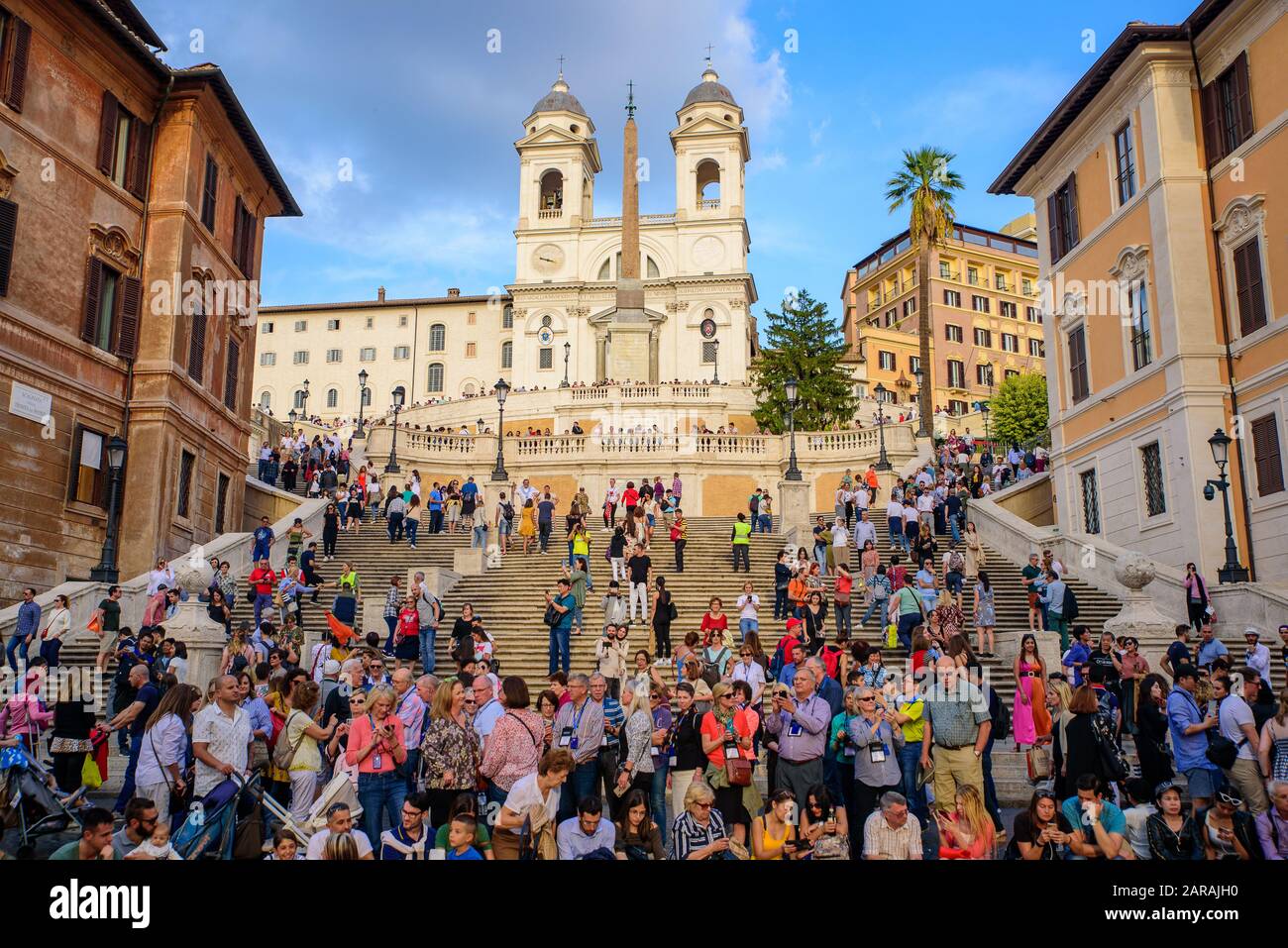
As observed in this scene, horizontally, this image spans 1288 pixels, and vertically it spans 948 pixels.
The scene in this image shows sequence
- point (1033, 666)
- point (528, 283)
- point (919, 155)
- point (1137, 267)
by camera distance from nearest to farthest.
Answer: point (1033, 666)
point (1137, 267)
point (919, 155)
point (528, 283)

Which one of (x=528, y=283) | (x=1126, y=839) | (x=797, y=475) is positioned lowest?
(x=1126, y=839)

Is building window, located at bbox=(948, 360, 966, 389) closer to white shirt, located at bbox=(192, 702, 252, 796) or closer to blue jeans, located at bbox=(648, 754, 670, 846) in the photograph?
blue jeans, located at bbox=(648, 754, 670, 846)

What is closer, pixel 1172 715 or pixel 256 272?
pixel 1172 715

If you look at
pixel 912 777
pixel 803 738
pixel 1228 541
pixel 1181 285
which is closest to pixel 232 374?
pixel 1181 285

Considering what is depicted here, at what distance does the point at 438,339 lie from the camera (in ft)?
286

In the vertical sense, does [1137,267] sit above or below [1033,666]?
above

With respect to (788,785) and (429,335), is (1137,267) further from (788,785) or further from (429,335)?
(429,335)

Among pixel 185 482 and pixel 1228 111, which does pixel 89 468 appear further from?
pixel 1228 111

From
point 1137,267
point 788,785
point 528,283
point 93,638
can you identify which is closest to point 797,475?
point 1137,267

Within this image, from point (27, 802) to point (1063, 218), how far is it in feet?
91.9

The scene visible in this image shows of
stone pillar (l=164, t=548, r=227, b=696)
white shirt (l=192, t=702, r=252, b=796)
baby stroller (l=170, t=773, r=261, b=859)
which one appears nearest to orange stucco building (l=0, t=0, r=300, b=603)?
stone pillar (l=164, t=548, r=227, b=696)

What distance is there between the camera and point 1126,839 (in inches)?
308
